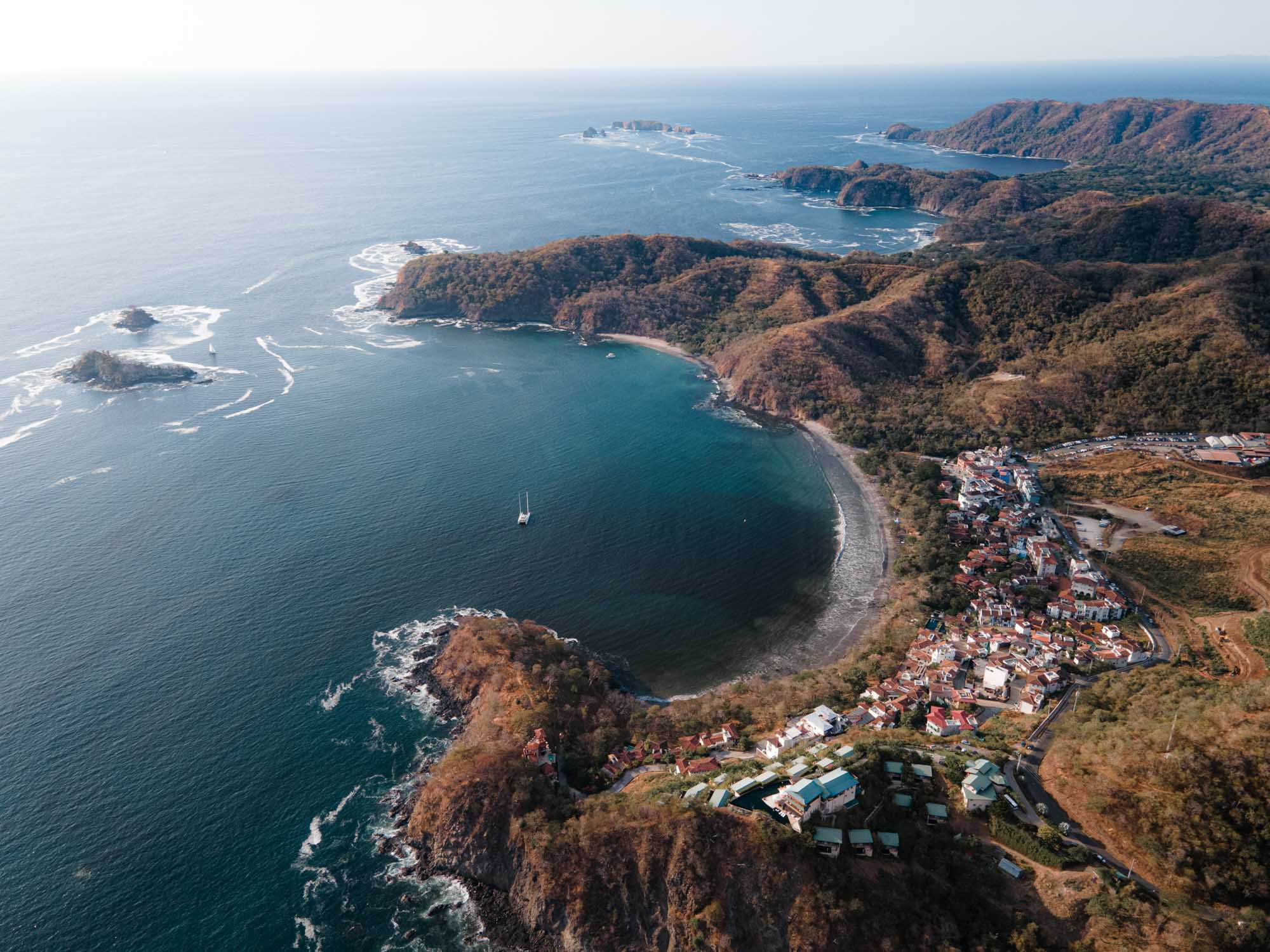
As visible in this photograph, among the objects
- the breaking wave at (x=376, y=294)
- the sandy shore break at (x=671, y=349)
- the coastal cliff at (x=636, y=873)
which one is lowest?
the sandy shore break at (x=671, y=349)

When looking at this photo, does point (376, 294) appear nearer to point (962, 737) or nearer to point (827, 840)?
point (962, 737)

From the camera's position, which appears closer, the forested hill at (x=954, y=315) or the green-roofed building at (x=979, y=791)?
the green-roofed building at (x=979, y=791)

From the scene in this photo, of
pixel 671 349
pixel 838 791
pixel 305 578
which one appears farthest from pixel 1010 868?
pixel 671 349

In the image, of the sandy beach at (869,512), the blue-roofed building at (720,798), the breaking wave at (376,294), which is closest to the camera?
the blue-roofed building at (720,798)

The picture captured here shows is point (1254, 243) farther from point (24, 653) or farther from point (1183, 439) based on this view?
point (24, 653)

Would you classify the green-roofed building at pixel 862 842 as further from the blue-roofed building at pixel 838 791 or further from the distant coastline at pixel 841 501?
the distant coastline at pixel 841 501

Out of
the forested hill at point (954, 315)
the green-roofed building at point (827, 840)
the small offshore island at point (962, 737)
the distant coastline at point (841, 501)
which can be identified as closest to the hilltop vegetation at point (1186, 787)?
the small offshore island at point (962, 737)
